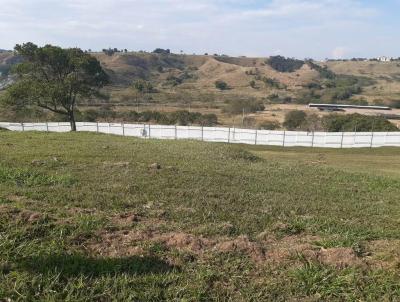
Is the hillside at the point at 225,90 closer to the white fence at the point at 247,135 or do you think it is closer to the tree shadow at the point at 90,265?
the white fence at the point at 247,135

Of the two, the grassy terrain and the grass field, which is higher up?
the grass field

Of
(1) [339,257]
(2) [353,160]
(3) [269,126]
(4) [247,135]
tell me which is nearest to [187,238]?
(1) [339,257]

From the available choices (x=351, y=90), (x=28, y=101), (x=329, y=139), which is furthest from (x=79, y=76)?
(x=351, y=90)

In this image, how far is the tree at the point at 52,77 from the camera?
3741 cm

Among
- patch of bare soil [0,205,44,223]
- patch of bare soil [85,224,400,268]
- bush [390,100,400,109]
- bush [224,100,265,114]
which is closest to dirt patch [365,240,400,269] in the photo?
patch of bare soil [85,224,400,268]

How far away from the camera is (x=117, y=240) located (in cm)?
568

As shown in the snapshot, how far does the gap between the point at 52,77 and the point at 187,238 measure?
36659 mm

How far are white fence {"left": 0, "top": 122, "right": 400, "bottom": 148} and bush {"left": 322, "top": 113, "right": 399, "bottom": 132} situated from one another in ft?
21.2

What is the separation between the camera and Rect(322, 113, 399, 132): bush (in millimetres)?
50250

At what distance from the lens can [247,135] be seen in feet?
146

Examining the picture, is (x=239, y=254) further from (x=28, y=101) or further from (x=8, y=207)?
(x=28, y=101)

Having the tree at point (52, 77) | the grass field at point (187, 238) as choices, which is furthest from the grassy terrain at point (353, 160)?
the tree at point (52, 77)

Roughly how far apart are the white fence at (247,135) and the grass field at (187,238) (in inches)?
1315

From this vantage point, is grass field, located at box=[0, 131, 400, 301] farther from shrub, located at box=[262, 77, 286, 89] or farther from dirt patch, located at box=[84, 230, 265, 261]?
shrub, located at box=[262, 77, 286, 89]
